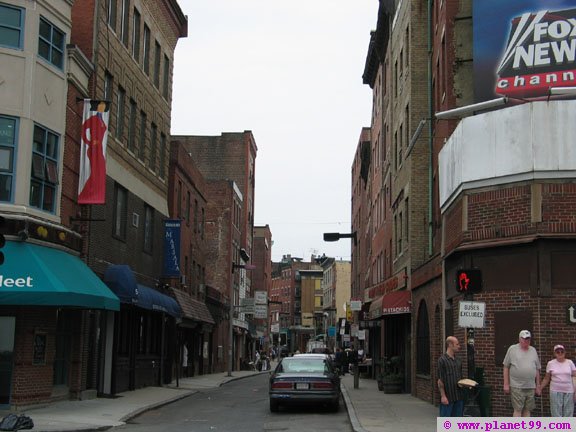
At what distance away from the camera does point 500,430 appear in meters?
7.84

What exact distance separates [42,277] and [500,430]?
12.2 meters

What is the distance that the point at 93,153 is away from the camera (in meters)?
21.2

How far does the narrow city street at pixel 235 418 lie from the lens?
16.4 metres

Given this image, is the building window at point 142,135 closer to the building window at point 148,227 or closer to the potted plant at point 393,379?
the building window at point 148,227

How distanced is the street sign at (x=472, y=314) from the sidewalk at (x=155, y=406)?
354 centimetres

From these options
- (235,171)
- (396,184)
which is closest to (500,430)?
(396,184)

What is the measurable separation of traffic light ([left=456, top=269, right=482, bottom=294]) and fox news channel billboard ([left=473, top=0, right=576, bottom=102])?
19.6ft

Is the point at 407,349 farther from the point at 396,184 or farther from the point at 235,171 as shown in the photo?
the point at 235,171

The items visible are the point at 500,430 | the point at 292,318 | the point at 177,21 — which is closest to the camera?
the point at 500,430

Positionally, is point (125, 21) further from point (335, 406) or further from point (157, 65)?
point (335, 406)

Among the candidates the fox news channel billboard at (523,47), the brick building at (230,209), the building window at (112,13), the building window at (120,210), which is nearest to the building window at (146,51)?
the building window at (112,13)

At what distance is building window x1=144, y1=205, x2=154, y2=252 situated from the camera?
29225mm

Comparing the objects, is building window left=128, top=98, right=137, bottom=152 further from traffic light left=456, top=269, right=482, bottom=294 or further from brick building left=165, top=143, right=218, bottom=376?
traffic light left=456, top=269, right=482, bottom=294

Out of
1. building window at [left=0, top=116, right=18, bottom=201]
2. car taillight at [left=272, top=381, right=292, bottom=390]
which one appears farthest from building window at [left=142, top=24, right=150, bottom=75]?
car taillight at [left=272, top=381, right=292, bottom=390]
